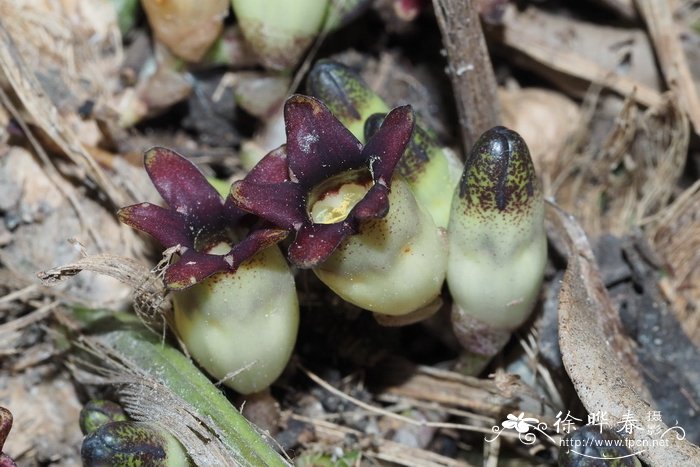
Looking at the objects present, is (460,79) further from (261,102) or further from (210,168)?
(210,168)

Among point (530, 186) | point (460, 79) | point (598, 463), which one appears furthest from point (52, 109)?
point (598, 463)

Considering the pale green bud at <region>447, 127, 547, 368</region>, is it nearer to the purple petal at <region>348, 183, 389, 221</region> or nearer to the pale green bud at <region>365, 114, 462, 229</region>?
the pale green bud at <region>365, 114, 462, 229</region>

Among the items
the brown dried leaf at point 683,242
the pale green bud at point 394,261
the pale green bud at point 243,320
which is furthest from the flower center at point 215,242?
the brown dried leaf at point 683,242

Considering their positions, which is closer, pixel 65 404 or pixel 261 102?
pixel 65 404

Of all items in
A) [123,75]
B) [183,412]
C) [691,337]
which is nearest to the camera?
[183,412]

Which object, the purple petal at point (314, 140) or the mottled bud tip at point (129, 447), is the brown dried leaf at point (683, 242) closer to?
the purple petal at point (314, 140)

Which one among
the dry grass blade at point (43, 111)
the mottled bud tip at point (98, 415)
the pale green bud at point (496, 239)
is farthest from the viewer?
the dry grass blade at point (43, 111)
